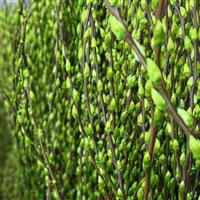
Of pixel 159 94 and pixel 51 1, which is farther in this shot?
pixel 51 1

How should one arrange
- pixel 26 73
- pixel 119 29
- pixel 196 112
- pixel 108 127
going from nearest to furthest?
pixel 119 29
pixel 196 112
pixel 108 127
pixel 26 73

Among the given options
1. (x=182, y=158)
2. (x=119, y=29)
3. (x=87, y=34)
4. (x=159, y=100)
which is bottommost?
(x=182, y=158)

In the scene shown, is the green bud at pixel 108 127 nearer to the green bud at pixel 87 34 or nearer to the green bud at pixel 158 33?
the green bud at pixel 87 34

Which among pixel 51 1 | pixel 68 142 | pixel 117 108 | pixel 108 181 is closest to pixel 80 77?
pixel 117 108

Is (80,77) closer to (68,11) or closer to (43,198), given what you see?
(68,11)

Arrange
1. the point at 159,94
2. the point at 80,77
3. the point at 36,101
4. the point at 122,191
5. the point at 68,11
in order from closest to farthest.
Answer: the point at 159,94 < the point at 122,191 < the point at 80,77 < the point at 68,11 < the point at 36,101

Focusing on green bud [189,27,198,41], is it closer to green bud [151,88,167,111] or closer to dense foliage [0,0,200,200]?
dense foliage [0,0,200,200]

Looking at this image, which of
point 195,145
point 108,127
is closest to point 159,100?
point 195,145

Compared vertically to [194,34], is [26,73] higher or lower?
higher

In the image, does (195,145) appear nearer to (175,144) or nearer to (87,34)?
(175,144)
